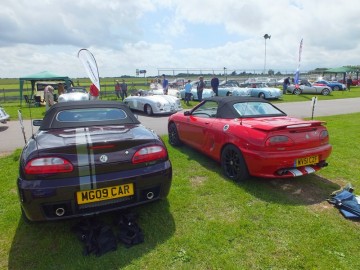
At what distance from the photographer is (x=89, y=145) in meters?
2.82

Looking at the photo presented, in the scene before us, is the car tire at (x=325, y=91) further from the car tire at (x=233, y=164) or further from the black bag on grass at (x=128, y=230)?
the black bag on grass at (x=128, y=230)

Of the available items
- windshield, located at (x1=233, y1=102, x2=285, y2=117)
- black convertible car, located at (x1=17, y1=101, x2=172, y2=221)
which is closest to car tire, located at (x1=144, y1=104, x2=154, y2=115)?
windshield, located at (x1=233, y1=102, x2=285, y2=117)

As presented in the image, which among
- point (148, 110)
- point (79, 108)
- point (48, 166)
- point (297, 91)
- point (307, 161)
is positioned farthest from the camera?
point (297, 91)

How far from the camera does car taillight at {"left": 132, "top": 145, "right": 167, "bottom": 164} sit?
298cm

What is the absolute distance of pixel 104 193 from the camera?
2822 mm

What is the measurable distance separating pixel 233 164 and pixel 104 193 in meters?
2.26

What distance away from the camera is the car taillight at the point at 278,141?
3.84m

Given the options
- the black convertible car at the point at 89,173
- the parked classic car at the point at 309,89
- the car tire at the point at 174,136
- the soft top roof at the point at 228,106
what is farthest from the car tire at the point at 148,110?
the parked classic car at the point at 309,89

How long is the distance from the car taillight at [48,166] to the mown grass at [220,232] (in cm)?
82

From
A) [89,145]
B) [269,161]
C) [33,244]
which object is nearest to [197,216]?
[269,161]

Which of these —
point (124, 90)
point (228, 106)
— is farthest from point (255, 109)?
point (124, 90)

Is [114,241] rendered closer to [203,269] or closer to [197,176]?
[203,269]

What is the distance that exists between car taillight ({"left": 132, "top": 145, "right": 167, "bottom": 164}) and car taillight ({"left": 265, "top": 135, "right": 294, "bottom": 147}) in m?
1.52

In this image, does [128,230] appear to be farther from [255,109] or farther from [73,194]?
[255,109]
